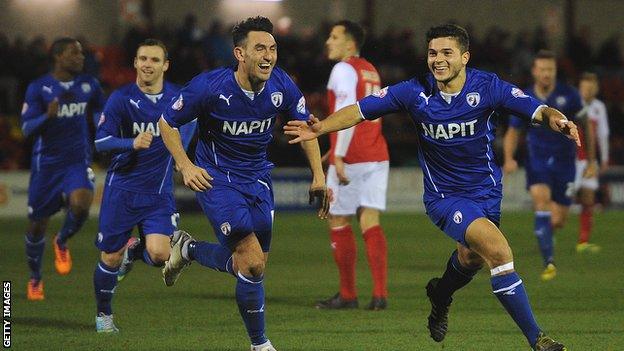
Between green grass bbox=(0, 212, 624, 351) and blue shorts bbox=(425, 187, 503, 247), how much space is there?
35.7 inches

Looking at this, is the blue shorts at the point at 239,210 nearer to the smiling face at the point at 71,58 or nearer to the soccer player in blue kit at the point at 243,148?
the soccer player in blue kit at the point at 243,148

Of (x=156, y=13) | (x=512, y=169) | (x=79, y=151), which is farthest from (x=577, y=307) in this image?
(x=156, y=13)

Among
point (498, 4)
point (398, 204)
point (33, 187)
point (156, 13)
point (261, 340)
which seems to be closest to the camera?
point (261, 340)

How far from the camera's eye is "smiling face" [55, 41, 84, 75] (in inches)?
423

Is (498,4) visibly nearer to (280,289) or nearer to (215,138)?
(280,289)

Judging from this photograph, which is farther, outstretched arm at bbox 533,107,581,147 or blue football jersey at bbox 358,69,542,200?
blue football jersey at bbox 358,69,542,200

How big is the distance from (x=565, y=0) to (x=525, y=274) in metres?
19.4

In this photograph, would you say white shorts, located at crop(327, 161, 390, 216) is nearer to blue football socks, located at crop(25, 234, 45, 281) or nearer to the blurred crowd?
blue football socks, located at crop(25, 234, 45, 281)

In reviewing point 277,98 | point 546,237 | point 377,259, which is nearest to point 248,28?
point 277,98

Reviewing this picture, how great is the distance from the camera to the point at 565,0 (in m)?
30.7

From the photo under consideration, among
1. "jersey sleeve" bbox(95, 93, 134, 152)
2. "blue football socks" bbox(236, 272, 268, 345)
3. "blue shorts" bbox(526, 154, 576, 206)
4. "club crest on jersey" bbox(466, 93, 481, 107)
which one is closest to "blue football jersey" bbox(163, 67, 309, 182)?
"blue football socks" bbox(236, 272, 268, 345)

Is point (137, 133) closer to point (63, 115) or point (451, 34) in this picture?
point (63, 115)

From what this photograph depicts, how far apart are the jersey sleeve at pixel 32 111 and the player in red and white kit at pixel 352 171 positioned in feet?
8.77

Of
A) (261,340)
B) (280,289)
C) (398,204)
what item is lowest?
(398,204)
